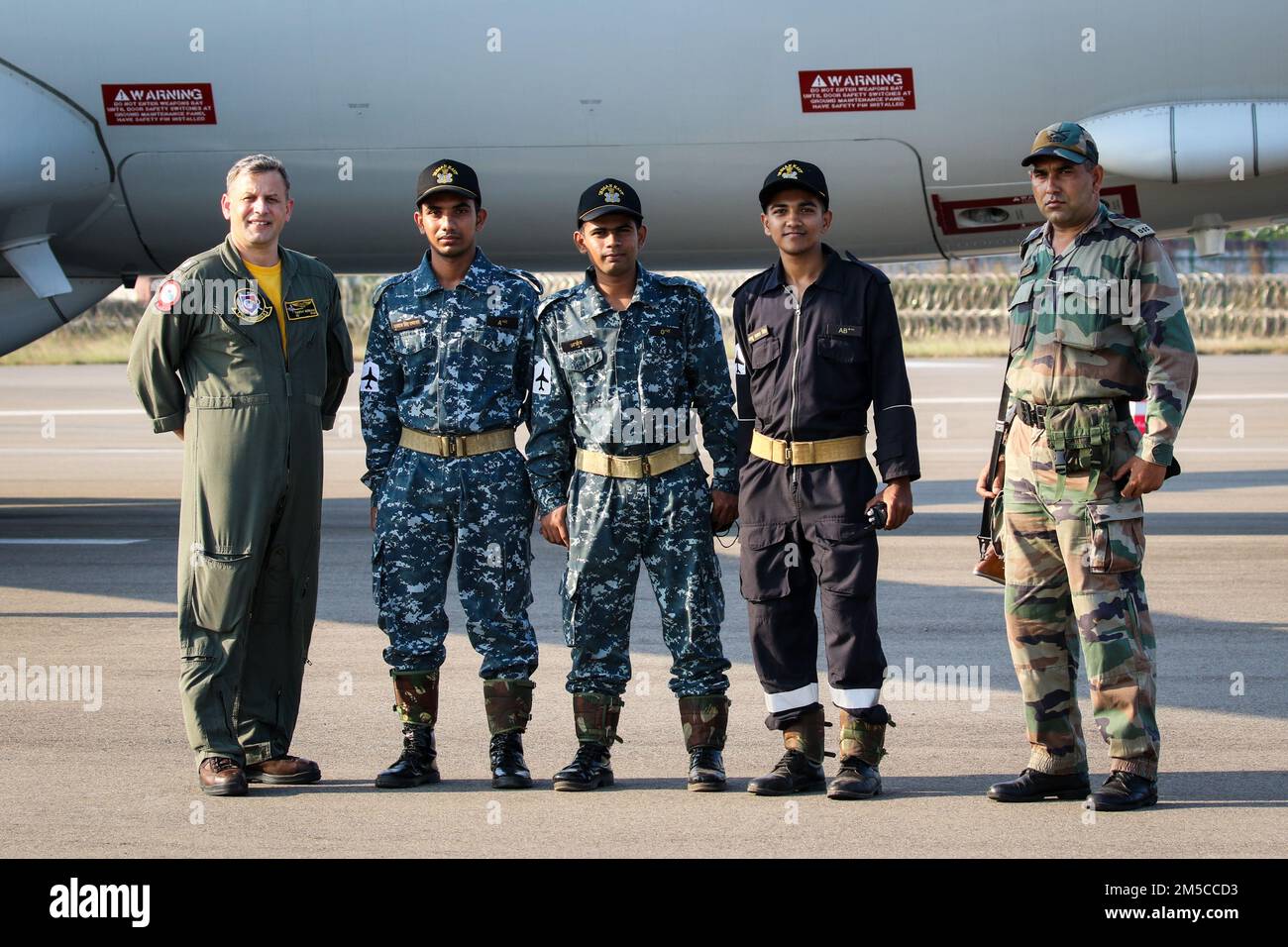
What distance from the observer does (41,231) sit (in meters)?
10.2

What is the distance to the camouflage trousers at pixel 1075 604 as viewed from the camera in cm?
521

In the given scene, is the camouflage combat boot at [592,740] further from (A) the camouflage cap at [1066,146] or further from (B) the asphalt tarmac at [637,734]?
(A) the camouflage cap at [1066,146]

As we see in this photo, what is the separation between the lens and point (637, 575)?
552 centimetres

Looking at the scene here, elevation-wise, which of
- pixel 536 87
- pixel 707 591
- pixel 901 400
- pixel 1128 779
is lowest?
pixel 1128 779

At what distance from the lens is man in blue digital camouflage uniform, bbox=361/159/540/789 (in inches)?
223

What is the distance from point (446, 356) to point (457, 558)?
2.30 ft

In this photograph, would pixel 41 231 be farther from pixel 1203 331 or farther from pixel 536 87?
pixel 1203 331

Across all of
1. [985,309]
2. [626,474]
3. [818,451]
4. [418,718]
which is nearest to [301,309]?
[626,474]

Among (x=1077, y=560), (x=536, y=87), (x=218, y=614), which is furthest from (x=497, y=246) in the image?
(x=1077, y=560)

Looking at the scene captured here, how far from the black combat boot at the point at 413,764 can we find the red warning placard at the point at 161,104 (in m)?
5.45

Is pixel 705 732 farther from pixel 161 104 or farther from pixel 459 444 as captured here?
pixel 161 104

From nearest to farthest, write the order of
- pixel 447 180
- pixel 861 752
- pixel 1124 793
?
pixel 1124 793 → pixel 861 752 → pixel 447 180
